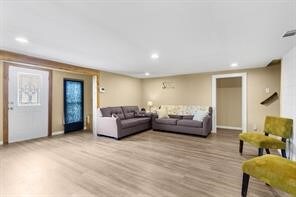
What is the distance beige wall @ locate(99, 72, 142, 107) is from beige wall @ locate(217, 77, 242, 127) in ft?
11.5

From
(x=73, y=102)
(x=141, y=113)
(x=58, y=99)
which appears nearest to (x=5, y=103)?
(x=58, y=99)

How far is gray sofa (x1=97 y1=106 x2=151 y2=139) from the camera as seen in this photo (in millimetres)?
4539

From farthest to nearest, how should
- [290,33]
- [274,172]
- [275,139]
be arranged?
[275,139]
[290,33]
[274,172]

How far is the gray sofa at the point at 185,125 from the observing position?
4.74 m

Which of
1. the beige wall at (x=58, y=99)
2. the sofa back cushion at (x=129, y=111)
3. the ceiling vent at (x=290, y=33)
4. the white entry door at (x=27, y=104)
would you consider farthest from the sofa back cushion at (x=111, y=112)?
the ceiling vent at (x=290, y=33)

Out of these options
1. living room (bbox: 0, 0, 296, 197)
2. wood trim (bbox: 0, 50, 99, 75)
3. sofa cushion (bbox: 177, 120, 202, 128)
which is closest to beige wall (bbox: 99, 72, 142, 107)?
living room (bbox: 0, 0, 296, 197)

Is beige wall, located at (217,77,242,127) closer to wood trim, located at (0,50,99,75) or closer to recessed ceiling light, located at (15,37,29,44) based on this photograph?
wood trim, located at (0,50,99,75)

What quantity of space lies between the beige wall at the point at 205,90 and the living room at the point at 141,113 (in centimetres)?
4

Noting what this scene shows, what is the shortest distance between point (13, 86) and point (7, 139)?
1366 millimetres

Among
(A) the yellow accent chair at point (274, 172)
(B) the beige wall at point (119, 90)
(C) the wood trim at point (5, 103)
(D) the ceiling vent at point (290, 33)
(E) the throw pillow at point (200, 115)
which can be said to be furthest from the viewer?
(B) the beige wall at point (119, 90)

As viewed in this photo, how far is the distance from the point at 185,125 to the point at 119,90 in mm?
2944

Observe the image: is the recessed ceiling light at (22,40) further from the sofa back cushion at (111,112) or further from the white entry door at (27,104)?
the sofa back cushion at (111,112)

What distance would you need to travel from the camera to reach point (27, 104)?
14.3 feet

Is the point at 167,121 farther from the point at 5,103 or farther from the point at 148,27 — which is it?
the point at 5,103
